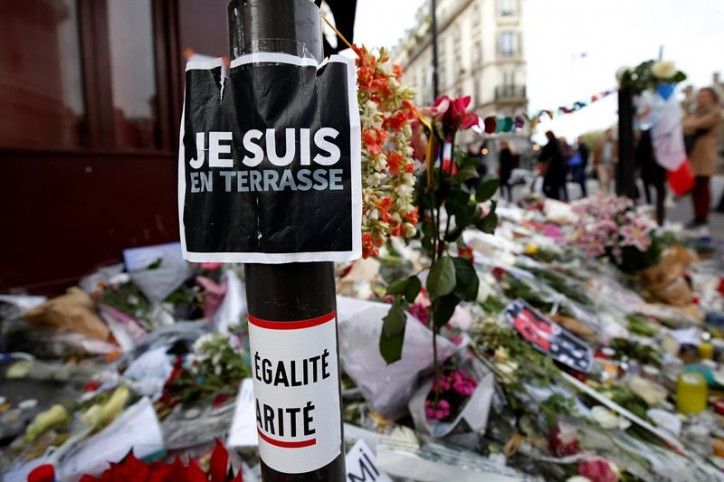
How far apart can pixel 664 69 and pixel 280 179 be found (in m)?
5.20

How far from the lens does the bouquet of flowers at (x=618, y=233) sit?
4098mm

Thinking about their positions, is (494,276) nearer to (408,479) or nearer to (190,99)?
(408,479)

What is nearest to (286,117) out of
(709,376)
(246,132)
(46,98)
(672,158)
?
(246,132)

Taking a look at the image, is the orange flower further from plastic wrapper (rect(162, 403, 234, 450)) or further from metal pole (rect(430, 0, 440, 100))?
metal pole (rect(430, 0, 440, 100))

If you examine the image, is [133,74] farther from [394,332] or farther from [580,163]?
[580,163]

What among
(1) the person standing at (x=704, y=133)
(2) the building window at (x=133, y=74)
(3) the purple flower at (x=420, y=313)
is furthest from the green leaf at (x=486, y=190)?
(1) the person standing at (x=704, y=133)

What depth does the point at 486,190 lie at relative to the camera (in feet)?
5.61

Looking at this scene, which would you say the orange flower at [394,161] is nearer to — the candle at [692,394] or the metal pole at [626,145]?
the candle at [692,394]


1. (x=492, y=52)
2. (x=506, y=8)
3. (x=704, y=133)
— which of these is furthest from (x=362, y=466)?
(x=506, y=8)

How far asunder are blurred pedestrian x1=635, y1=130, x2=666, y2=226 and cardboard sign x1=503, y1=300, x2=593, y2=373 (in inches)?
181

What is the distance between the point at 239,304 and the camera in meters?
2.98

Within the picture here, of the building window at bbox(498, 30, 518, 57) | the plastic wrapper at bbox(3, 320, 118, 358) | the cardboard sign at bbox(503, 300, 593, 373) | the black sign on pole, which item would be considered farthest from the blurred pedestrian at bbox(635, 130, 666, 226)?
the building window at bbox(498, 30, 518, 57)

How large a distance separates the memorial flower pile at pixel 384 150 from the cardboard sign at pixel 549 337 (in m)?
1.56

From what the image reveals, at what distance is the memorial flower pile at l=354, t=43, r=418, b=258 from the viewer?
1.10 meters
